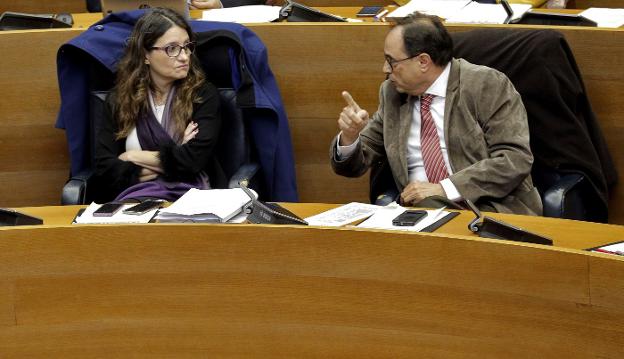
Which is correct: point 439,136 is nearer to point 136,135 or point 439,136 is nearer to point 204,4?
point 136,135

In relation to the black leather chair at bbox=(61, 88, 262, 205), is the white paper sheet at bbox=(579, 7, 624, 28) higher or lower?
higher

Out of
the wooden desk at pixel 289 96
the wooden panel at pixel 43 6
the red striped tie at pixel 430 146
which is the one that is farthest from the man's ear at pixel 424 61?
the wooden panel at pixel 43 6

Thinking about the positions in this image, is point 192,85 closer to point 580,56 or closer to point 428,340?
point 580,56

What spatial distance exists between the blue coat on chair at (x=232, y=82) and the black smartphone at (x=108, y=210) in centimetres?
84

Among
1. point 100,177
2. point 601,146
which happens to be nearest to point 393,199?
point 601,146

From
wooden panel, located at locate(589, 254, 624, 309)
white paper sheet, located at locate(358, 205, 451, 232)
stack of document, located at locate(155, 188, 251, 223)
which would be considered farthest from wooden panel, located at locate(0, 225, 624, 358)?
white paper sheet, located at locate(358, 205, 451, 232)

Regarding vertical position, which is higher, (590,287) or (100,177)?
(590,287)

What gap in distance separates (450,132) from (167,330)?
1192 mm

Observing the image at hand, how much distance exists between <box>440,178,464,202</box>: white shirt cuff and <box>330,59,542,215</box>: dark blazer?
1cm

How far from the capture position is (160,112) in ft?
12.8

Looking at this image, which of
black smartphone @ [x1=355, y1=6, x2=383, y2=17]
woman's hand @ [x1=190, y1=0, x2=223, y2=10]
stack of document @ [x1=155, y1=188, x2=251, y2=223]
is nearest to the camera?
stack of document @ [x1=155, y1=188, x2=251, y2=223]

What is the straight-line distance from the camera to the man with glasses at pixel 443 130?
339 centimetres

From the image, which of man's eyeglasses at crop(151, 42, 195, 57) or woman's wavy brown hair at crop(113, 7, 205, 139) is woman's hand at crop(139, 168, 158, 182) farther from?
man's eyeglasses at crop(151, 42, 195, 57)

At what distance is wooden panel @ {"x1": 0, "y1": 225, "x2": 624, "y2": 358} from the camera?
→ 95.2 inches
